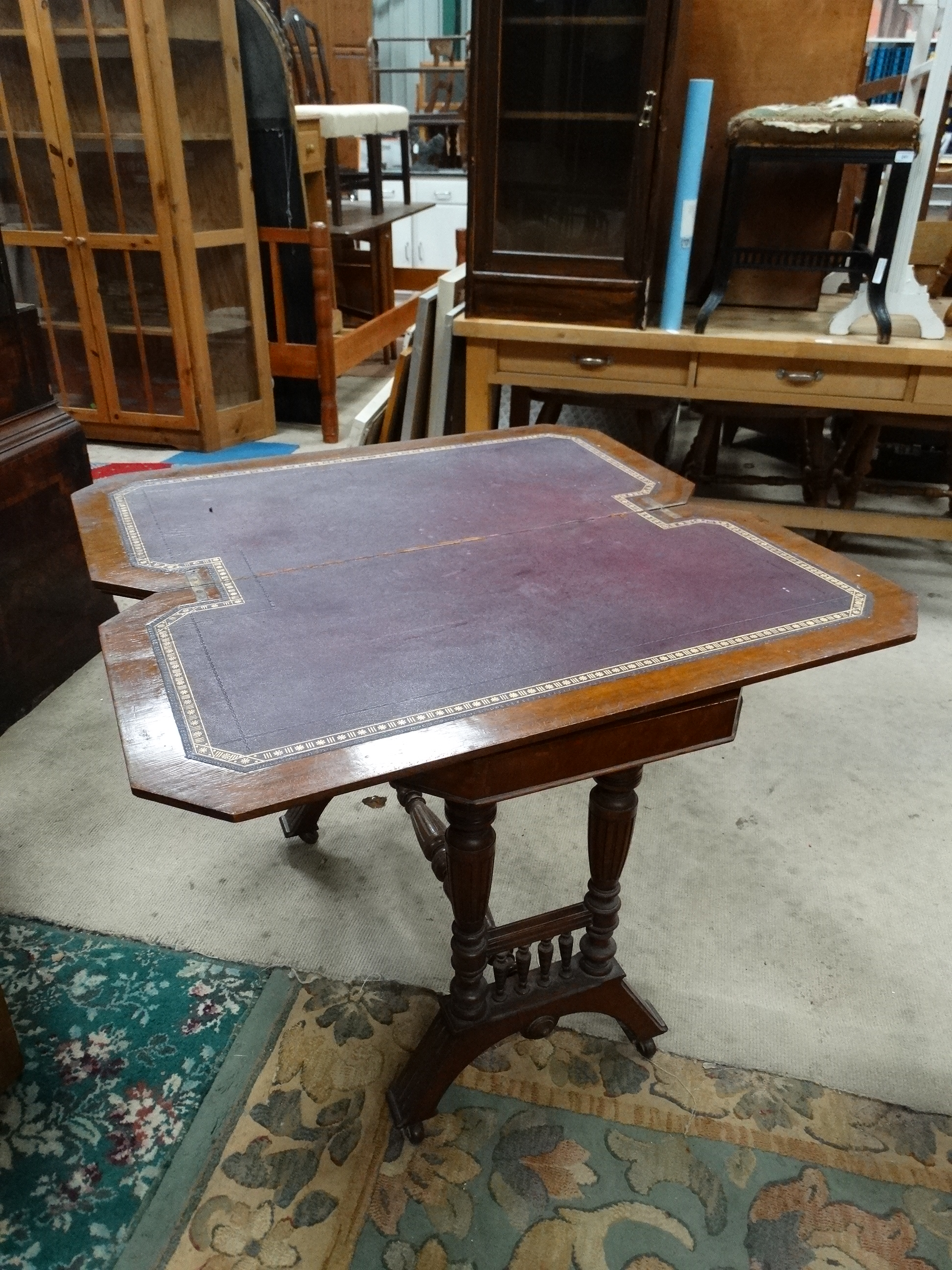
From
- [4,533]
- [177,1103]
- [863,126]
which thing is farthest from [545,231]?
[177,1103]

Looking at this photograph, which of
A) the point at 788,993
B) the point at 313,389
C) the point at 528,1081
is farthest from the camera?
the point at 313,389

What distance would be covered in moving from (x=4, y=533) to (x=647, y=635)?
1770 mm

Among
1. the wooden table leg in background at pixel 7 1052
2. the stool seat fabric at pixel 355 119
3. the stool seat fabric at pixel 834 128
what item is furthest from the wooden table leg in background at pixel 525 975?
the stool seat fabric at pixel 355 119

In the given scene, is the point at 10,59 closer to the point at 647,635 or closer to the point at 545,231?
the point at 545,231

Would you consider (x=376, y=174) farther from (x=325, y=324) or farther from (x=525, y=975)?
(x=525, y=975)

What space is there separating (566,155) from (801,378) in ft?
3.01

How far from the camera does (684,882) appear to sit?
1805 mm

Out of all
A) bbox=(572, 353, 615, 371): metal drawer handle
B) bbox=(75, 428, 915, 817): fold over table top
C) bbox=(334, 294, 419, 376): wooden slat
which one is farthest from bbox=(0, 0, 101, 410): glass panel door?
bbox=(75, 428, 915, 817): fold over table top

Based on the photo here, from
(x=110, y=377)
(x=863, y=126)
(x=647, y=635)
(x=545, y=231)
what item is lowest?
(x=110, y=377)

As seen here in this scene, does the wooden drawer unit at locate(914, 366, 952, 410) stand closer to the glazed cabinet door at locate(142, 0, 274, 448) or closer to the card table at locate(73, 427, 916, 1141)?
the card table at locate(73, 427, 916, 1141)

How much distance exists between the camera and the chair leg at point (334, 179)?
166 inches

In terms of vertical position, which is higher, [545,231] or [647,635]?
[545,231]

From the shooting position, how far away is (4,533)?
7.07 feet

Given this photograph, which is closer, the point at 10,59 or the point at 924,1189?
the point at 924,1189
